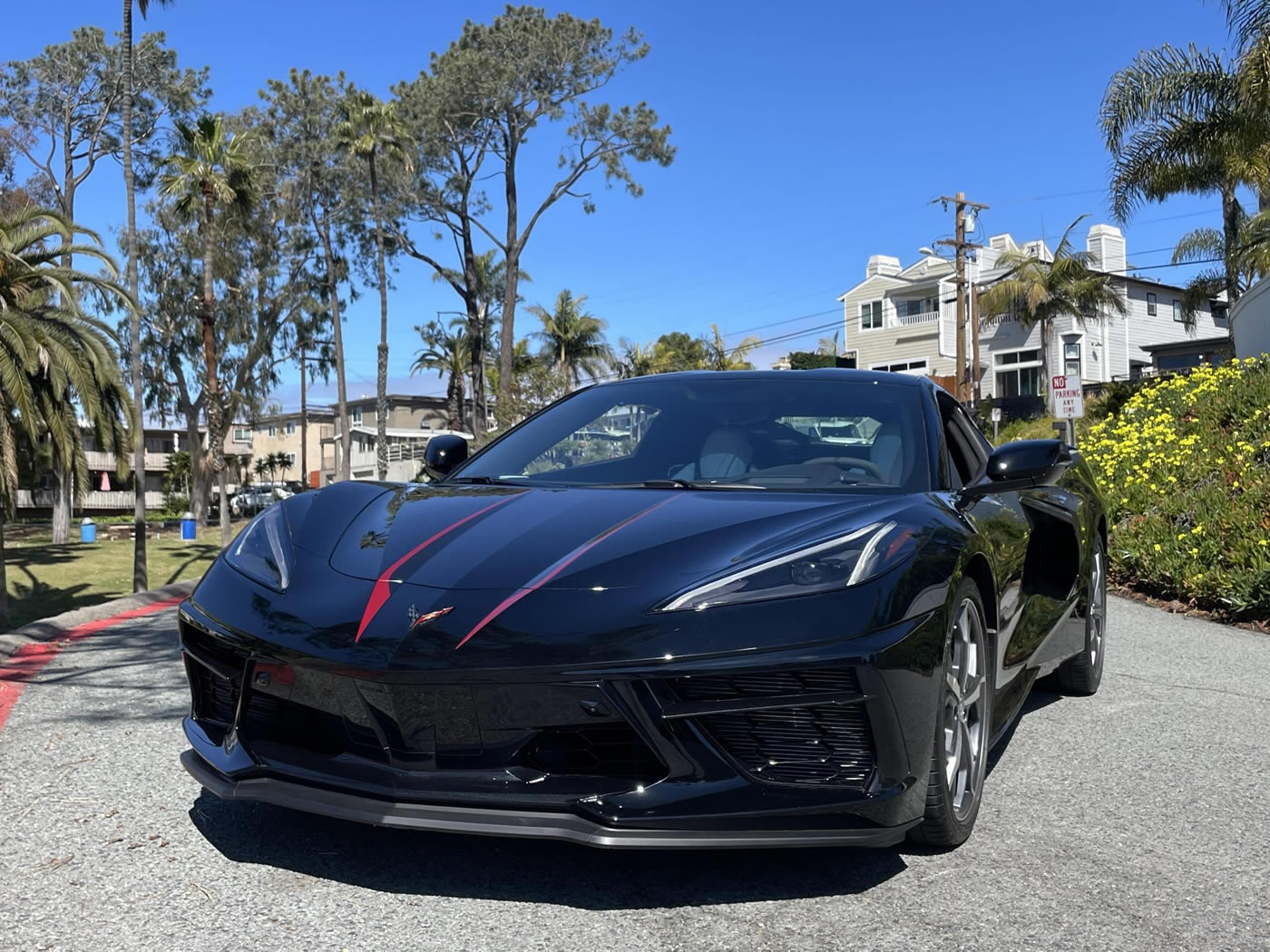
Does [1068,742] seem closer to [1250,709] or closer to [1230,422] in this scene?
[1250,709]

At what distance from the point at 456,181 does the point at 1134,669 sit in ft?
137

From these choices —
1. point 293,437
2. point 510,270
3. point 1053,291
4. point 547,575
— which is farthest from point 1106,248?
point 293,437

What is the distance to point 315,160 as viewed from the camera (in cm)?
4609

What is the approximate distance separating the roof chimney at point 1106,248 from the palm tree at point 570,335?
85.9ft

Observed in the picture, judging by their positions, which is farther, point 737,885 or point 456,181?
point 456,181

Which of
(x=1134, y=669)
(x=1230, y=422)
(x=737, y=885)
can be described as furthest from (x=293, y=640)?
(x=1230, y=422)

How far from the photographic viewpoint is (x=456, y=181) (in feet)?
147

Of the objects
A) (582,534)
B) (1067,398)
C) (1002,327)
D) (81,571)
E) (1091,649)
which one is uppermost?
(1002,327)

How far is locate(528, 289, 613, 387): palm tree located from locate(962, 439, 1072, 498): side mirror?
6016cm

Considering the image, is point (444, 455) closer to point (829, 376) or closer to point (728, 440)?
point (728, 440)

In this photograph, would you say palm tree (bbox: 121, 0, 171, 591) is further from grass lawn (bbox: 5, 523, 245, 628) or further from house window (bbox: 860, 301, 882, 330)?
house window (bbox: 860, 301, 882, 330)

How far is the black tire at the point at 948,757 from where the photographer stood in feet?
9.64

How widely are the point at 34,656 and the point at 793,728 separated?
20.0ft

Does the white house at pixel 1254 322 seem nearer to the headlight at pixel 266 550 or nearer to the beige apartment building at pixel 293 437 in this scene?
the headlight at pixel 266 550
